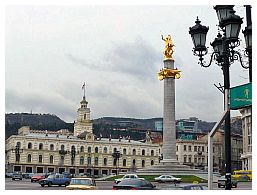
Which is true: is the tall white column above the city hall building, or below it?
above

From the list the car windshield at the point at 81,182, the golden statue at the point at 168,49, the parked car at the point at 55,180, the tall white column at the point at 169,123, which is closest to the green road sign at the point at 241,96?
the car windshield at the point at 81,182

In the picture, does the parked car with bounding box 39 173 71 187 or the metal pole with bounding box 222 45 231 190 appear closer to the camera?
the metal pole with bounding box 222 45 231 190

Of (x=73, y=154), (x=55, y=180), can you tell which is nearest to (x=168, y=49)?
(x=55, y=180)

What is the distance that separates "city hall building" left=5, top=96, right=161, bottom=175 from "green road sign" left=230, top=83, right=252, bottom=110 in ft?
218

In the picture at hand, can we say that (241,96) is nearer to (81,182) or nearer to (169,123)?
(81,182)

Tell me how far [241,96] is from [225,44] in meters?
2.40

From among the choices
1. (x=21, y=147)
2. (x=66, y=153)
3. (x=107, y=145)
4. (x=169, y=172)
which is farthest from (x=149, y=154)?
(x=169, y=172)

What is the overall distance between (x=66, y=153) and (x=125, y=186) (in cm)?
6308

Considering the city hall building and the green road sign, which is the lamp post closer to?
the green road sign

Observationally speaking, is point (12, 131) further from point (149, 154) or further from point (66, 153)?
point (149, 154)

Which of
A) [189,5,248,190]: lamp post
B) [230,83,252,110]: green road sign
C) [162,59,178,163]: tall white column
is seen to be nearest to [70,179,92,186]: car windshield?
[189,5,248,190]: lamp post

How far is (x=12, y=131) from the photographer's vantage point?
302ft

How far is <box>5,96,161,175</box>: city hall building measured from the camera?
74.8m

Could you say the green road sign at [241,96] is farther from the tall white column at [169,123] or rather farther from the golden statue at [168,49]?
the golden statue at [168,49]
